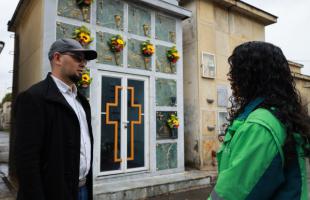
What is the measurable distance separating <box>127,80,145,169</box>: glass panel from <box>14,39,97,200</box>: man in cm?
336

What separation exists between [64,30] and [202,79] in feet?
11.7

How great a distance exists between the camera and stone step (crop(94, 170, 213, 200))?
14.6ft

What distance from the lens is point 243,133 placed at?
3.58 feet

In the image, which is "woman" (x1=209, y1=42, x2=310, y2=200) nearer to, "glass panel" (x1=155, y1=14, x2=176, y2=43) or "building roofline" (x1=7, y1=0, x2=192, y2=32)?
"building roofline" (x1=7, y1=0, x2=192, y2=32)

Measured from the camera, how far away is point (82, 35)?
4680 millimetres

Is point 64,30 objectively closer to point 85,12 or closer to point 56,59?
point 85,12

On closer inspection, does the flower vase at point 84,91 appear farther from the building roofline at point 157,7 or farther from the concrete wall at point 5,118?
the concrete wall at point 5,118

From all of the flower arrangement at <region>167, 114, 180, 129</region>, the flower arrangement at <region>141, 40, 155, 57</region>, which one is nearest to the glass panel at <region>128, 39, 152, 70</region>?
the flower arrangement at <region>141, 40, 155, 57</region>

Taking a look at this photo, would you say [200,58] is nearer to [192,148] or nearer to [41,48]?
[192,148]

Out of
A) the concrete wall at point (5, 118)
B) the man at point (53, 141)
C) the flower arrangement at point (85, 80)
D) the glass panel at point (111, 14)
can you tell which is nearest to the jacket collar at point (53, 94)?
the man at point (53, 141)

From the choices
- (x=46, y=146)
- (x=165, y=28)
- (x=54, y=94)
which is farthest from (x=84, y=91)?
(x=46, y=146)

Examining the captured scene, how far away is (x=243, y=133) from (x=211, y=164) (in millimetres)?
5954

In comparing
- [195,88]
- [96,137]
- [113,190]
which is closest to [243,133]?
[113,190]

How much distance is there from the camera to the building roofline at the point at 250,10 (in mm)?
7473
